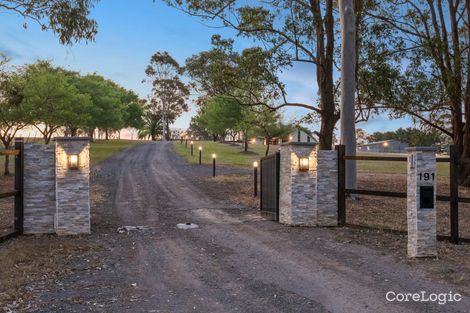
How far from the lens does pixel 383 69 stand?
21484 millimetres

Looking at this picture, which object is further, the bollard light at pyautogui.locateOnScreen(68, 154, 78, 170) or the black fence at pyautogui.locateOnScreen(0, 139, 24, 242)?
the bollard light at pyautogui.locateOnScreen(68, 154, 78, 170)

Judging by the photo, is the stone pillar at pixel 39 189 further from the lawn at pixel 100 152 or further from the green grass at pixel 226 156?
the green grass at pixel 226 156

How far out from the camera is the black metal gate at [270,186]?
12547 mm

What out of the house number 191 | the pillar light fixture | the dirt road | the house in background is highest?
the house in background

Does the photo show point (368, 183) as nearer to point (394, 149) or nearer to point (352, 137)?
point (352, 137)

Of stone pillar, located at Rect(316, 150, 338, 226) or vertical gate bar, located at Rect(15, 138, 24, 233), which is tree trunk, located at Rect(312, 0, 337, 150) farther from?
vertical gate bar, located at Rect(15, 138, 24, 233)

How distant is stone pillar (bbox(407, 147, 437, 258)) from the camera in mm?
8297

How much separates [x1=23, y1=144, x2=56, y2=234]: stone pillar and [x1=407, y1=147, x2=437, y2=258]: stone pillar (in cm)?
769

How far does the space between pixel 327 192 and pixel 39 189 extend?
22.7ft

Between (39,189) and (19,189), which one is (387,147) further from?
(19,189)

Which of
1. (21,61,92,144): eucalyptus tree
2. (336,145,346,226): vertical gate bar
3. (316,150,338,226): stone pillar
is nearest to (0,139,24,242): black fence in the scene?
→ (316,150,338,226): stone pillar

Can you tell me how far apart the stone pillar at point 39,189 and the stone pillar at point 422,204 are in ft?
25.2

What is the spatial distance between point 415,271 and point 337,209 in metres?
4.24

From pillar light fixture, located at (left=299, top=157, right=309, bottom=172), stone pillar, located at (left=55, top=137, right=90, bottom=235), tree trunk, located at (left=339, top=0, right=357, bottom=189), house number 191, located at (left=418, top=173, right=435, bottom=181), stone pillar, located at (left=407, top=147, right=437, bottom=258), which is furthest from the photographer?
tree trunk, located at (left=339, top=0, right=357, bottom=189)
